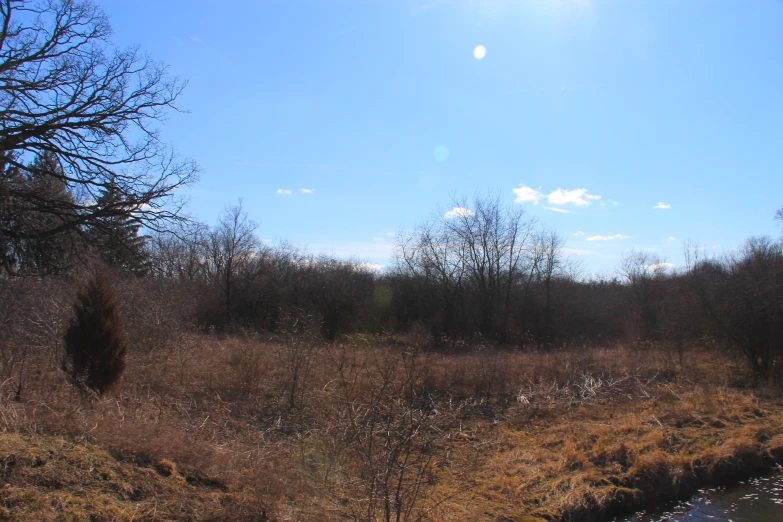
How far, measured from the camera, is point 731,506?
7867 mm

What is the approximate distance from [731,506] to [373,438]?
226 inches

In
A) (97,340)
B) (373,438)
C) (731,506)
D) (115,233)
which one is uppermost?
(115,233)

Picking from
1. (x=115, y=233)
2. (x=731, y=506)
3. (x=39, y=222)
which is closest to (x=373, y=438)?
(x=731, y=506)

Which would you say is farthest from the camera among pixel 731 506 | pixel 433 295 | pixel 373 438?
pixel 433 295

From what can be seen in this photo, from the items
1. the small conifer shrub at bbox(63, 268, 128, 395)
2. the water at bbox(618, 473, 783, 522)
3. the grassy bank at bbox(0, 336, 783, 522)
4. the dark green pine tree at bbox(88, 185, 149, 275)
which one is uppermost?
the dark green pine tree at bbox(88, 185, 149, 275)

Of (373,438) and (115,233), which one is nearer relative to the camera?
(373,438)

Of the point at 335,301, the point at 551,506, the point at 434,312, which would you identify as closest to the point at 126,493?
the point at 551,506

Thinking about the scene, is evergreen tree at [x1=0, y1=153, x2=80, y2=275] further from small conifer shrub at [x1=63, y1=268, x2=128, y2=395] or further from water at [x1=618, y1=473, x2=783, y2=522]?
water at [x1=618, y1=473, x2=783, y2=522]

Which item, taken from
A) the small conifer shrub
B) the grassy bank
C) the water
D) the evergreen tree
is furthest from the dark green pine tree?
the water

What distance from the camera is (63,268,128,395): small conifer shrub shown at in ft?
29.3

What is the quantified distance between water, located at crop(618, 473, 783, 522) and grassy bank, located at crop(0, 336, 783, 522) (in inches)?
10.7

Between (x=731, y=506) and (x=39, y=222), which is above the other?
(x=39, y=222)

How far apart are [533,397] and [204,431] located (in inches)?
340

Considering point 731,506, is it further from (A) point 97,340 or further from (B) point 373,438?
(A) point 97,340
